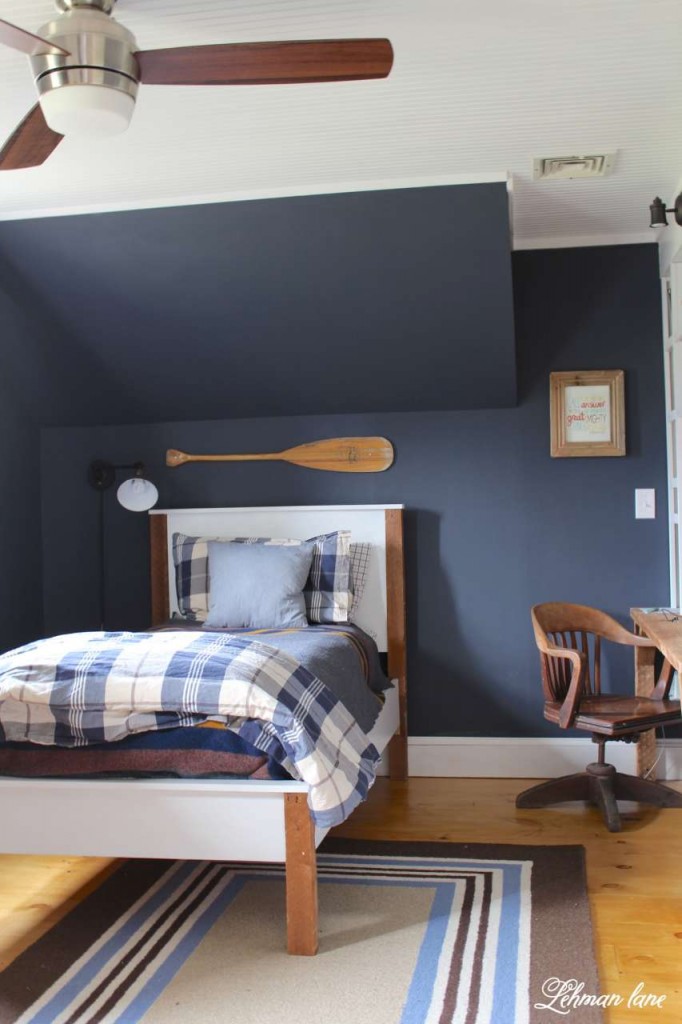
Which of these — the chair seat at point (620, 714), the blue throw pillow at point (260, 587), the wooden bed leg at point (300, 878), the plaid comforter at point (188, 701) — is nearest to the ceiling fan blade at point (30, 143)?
the plaid comforter at point (188, 701)

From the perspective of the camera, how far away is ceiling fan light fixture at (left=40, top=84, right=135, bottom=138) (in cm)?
210

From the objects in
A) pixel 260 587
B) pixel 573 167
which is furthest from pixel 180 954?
pixel 573 167

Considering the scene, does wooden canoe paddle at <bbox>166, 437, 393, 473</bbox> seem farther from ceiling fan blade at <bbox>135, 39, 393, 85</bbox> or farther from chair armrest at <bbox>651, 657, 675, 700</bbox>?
ceiling fan blade at <bbox>135, 39, 393, 85</bbox>

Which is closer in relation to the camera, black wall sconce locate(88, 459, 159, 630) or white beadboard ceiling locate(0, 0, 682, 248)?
white beadboard ceiling locate(0, 0, 682, 248)

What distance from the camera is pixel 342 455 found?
4.44 m

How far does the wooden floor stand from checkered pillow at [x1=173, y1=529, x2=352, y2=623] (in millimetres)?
803

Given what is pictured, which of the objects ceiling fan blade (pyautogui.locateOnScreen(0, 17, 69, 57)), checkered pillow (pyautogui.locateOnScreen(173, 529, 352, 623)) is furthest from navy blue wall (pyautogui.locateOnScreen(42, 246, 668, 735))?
ceiling fan blade (pyautogui.locateOnScreen(0, 17, 69, 57))

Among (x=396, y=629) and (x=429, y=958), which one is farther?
(x=396, y=629)

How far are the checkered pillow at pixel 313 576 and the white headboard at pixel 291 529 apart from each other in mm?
80

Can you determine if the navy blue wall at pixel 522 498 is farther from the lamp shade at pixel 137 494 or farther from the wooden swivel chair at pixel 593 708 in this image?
the lamp shade at pixel 137 494

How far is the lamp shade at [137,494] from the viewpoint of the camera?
4.45 metres

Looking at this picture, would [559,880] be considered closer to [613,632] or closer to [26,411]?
[613,632]

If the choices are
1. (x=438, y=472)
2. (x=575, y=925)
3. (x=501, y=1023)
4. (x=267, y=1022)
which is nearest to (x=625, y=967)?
(x=575, y=925)

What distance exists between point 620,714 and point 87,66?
2772 millimetres
